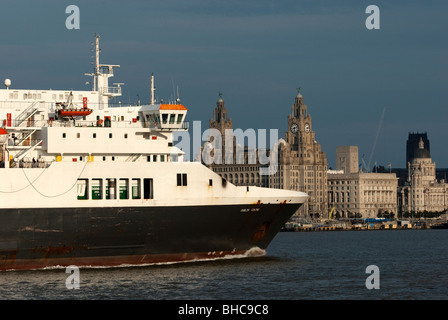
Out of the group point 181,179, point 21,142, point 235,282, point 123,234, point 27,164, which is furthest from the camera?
point 21,142

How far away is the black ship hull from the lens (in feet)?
155

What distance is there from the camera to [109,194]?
48719mm

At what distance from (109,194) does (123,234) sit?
91.6 inches

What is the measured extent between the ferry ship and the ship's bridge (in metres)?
0.06

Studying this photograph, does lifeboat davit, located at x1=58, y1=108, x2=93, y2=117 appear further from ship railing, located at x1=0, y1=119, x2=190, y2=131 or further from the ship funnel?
the ship funnel

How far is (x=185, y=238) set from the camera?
165ft

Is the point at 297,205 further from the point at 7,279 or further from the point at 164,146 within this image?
the point at 7,279

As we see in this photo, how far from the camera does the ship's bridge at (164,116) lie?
5256 centimetres

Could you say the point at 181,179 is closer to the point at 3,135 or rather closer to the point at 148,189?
the point at 148,189

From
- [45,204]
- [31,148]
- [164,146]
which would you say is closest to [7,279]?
[45,204]

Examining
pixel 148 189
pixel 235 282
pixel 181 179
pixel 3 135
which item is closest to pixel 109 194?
pixel 148 189

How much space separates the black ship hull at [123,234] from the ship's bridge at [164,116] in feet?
18.7
